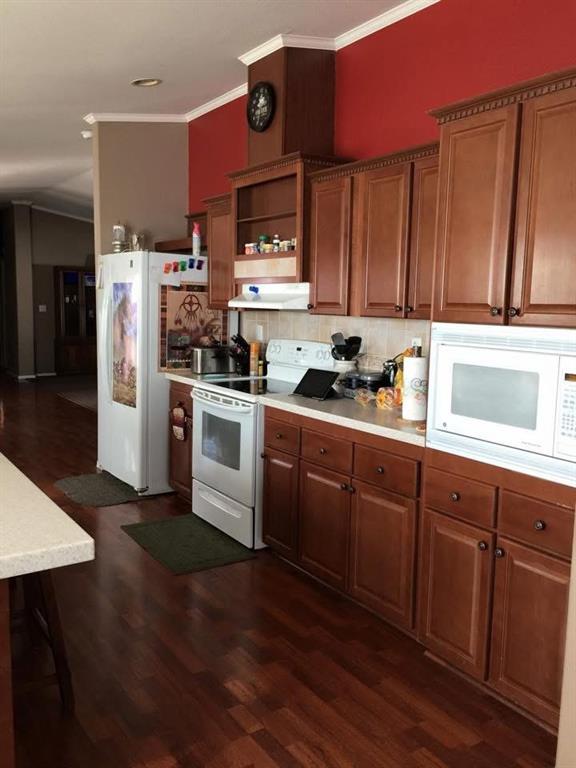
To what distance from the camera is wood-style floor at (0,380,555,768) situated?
2.13 m

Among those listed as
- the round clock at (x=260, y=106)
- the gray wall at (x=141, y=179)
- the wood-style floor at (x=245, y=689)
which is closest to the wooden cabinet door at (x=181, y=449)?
the wood-style floor at (x=245, y=689)

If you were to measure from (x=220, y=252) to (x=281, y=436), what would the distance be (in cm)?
171

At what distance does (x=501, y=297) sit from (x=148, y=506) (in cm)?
310

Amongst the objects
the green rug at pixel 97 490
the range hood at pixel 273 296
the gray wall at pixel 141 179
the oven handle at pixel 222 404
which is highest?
the gray wall at pixel 141 179

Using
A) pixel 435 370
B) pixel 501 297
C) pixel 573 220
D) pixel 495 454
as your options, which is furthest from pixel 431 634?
pixel 573 220

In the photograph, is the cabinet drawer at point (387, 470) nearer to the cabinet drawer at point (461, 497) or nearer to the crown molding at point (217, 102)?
the cabinet drawer at point (461, 497)

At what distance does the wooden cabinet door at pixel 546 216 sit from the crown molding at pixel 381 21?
4.69 feet

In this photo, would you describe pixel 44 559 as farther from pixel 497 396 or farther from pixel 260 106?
pixel 260 106

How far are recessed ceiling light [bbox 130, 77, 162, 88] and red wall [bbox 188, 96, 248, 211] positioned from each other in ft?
1.96

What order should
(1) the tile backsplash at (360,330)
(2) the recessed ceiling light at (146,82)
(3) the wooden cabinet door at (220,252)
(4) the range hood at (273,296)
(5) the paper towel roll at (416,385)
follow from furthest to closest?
1. (3) the wooden cabinet door at (220,252)
2. (2) the recessed ceiling light at (146,82)
3. (4) the range hood at (273,296)
4. (1) the tile backsplash at (360,330)
5. (5) the paper towel roll at (416,385)

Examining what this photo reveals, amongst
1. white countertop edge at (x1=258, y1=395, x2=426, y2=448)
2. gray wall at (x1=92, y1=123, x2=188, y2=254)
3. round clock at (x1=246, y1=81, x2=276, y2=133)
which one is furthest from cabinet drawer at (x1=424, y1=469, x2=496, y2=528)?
gray wall at (x1=92, y1=123, x2=188, y2=254)

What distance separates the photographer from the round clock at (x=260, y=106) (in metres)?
3.89

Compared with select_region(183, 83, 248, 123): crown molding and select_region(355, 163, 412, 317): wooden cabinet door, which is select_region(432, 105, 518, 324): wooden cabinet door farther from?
select_region(183, 83, 248, 123): crown molding

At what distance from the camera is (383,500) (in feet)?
9.45
